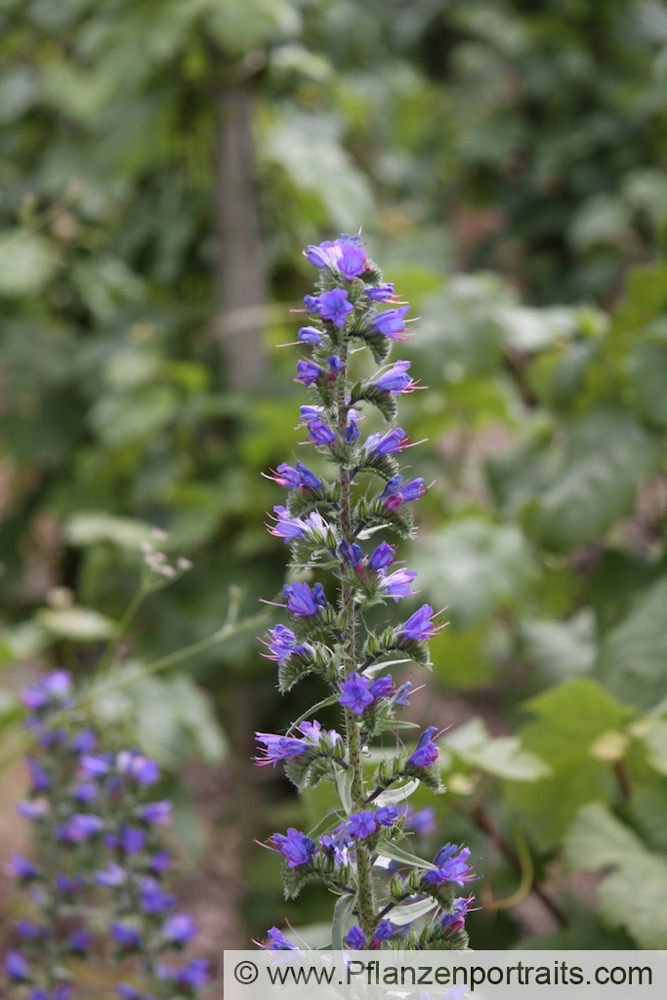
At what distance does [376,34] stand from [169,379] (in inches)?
93.1

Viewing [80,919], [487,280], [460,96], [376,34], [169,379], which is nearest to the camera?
[487,280]

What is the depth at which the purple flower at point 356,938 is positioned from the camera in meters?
1.08

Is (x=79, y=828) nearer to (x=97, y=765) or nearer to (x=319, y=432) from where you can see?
→ (x=97, y=765)

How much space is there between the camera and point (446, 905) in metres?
1.13

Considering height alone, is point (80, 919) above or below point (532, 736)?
above

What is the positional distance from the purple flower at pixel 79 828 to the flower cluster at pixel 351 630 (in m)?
0.76

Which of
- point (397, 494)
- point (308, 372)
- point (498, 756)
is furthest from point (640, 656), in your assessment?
point (308, 372)

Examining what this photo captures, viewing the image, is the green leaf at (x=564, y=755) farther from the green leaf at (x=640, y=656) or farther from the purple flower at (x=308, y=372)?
the purple flower at (x=308, y=372)

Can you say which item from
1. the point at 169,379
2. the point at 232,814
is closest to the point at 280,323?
the point at 169,379

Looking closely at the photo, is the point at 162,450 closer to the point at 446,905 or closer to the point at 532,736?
the point at 532,736

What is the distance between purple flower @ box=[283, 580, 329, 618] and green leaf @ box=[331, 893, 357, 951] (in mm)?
252

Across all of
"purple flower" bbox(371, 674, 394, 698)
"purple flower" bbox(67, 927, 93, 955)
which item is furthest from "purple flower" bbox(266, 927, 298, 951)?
"purple flower" bbox(67, 927, 93, 955)

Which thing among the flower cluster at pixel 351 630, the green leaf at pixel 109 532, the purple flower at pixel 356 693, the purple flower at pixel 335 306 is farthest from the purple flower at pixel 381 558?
the green leaf at pixel 109 532

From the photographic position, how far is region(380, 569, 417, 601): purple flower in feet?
3.74
